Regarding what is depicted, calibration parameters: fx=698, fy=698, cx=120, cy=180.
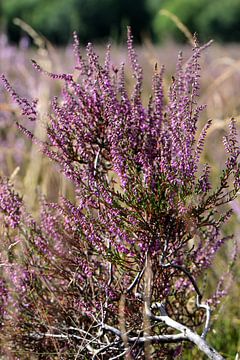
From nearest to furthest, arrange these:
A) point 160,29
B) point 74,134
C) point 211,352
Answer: point 211,352, point 74,134, point 160,29

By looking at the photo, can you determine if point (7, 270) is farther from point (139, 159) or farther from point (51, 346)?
point (139, 159)

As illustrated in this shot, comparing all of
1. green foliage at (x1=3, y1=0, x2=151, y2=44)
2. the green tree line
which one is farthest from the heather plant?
green foliage at (x1=3, y1=0, x2=151, y2=44)

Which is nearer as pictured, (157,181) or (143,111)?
(157,181)

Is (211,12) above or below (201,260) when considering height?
above

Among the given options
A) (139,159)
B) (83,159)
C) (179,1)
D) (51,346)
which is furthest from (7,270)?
(179,1)

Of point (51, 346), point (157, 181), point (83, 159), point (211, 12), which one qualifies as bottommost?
point (51, 346)

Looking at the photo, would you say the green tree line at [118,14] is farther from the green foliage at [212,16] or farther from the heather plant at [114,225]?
the heather plant at [114,225]
